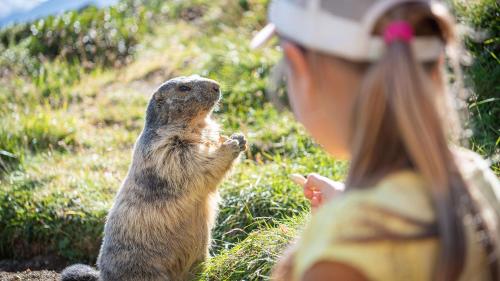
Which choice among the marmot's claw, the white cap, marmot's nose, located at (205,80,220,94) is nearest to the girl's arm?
the white cap

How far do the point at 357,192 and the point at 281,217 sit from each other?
3.26 meters

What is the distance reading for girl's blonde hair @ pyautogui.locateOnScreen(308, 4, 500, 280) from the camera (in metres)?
1.60

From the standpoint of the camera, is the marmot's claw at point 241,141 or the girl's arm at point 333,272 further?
the marmot's claw at point 241,141

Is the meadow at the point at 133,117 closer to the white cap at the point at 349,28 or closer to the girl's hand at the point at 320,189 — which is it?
the girl's hand at the point at 320,189

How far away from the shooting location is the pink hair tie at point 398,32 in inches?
64.0

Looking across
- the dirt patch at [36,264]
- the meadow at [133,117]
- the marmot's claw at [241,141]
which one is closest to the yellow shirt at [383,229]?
the meadow at [133,117]

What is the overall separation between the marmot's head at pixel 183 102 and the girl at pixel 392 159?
2897mm

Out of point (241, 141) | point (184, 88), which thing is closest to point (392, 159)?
point (241, 141)

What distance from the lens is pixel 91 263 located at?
5691 millimetres

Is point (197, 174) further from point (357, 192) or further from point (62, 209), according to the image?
point (357, 192)

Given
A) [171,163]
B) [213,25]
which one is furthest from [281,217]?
[213,25]

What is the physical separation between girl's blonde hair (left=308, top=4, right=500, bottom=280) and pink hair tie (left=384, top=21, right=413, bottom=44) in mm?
15

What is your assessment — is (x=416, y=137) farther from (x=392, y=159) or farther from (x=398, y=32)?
(x=398, y=32)

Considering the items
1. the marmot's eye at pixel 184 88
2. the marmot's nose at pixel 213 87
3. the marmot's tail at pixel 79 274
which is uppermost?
the marmot's nose at pixel 213 87
